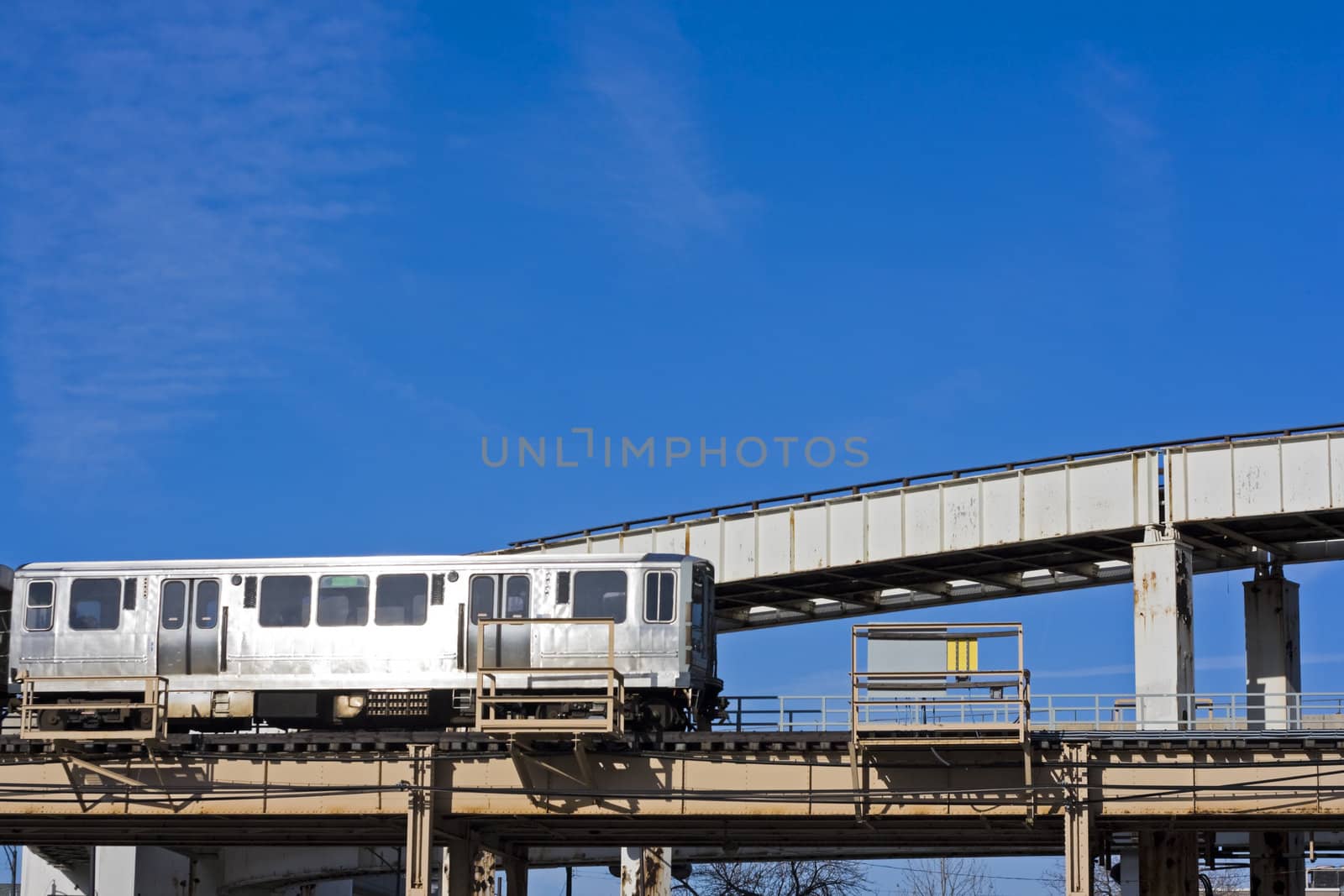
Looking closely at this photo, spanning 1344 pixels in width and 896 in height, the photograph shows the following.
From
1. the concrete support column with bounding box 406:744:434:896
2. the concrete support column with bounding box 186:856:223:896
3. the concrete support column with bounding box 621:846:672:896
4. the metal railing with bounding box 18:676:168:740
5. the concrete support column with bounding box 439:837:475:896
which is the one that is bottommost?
the concrete support column with bounding box 186:856:223:896

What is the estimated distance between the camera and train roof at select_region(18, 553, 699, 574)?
1438 inches

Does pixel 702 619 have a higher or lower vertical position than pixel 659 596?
lower

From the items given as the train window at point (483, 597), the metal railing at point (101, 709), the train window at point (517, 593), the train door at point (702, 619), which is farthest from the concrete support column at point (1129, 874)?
the metal railing at point (101, 709)

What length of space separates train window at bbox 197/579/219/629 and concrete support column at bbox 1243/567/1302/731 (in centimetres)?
3060

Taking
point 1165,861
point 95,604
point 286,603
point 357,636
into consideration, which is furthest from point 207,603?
point 1165,861

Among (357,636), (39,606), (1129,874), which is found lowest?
(1129,874)

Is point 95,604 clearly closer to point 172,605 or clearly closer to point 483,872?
point 172,605

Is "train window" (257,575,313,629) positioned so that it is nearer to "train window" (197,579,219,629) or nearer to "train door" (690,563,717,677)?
"train window" (197,579,219,629)

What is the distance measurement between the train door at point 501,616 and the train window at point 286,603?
3531 mm

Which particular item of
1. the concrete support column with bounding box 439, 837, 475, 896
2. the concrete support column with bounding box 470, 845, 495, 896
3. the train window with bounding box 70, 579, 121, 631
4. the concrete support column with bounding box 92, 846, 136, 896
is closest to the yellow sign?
the concrete support column with bounding box 439, 837, 475, 896

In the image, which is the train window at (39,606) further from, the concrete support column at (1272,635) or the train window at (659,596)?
the concrete support column at (1272,635)

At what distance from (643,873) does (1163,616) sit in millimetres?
15983

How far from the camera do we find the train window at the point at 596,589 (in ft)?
119

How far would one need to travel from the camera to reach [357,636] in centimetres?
3669
